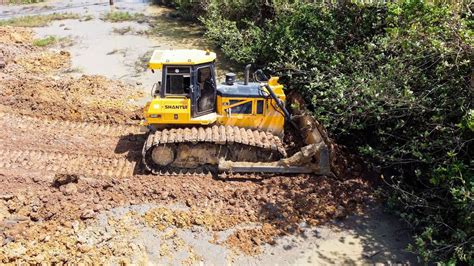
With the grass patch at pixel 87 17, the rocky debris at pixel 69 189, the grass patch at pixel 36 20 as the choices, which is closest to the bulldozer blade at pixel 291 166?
the rocky debris at pixel 69 189

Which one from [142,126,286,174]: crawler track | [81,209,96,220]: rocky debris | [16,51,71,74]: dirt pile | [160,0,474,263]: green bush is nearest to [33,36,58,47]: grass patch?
[16,51,71,74]: dirt pile

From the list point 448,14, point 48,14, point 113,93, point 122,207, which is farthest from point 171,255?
point 48,14

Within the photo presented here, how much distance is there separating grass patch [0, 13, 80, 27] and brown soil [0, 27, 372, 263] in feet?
45.5

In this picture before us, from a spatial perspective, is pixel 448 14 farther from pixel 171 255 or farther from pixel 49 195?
pixel 49 195

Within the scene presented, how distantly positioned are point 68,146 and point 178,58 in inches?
136

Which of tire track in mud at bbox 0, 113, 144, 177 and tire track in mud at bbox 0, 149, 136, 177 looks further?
tire track in mud at bbox 0, 113, 144, 177

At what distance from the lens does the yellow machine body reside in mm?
8383

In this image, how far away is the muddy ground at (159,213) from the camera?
6.55 m

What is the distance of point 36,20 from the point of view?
23656 mm

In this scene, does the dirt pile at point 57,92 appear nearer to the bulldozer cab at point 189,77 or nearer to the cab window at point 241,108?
the bulldozer cab at point 189,77

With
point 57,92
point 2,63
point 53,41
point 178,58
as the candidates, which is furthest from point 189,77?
point 53,41

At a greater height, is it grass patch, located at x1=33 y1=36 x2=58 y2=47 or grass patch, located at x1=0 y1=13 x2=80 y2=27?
grass patch, located at x1=0 y1=13 x2=80 y2=27

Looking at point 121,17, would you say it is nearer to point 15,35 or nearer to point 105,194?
point 15,35

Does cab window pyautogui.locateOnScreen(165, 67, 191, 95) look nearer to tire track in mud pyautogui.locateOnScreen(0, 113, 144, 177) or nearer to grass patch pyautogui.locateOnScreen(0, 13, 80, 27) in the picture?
tire track in mud pyautogui.locateOnScreen(0, 113, 144, 177)
